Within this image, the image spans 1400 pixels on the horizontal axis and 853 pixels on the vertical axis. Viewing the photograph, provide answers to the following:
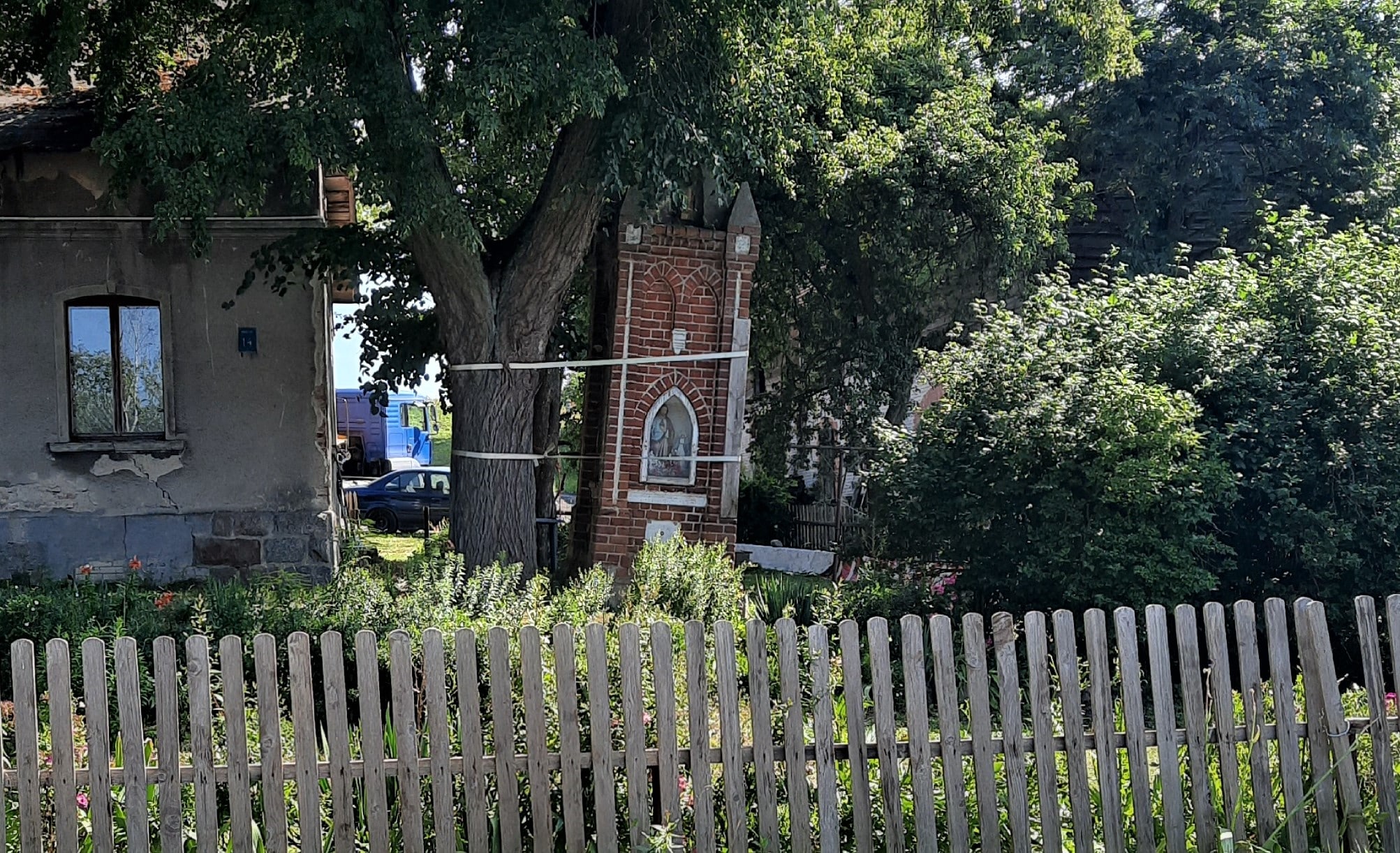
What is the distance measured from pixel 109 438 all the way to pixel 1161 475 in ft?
28.9

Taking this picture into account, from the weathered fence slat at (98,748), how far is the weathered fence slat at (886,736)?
98.9 inches

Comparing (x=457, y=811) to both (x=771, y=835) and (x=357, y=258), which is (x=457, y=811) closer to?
Answer: (x=771, y=835)

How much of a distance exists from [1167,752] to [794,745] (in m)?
1.39

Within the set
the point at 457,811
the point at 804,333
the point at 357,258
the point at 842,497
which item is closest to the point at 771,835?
the point at 457,811

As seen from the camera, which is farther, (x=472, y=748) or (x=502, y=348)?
(x=502, y=348)

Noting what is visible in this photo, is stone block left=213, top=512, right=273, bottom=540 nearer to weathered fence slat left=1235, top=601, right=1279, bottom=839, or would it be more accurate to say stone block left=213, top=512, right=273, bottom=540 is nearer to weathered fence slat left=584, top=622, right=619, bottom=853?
A: weathered fence slat left=584, top=622, right=619, bottom=853

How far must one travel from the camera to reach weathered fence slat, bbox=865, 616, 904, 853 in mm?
4527

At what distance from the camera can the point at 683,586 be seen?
795 cm

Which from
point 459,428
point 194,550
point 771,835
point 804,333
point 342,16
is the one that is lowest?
point 771,835

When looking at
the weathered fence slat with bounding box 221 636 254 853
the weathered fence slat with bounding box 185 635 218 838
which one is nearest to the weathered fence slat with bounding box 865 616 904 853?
the weathered fence slat with bounding box 221 636 254 853

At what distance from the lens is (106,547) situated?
11.3m

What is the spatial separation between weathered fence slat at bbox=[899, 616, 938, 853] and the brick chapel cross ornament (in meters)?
6.35

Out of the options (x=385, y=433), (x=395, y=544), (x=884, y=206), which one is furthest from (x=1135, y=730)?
(x=385, y=433)

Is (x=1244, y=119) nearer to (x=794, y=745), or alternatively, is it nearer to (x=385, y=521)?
(x=794, y=745)
